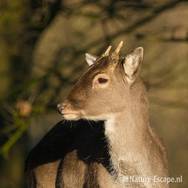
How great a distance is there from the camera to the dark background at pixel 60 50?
31.8 ft

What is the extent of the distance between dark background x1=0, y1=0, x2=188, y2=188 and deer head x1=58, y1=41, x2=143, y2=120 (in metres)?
1.70

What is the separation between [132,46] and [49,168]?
11.6ft

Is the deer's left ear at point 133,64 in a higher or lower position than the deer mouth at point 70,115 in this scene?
higher

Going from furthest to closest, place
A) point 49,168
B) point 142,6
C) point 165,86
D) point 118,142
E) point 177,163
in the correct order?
1. point 177,163
2. point 165,86
3. point 142,6
4. point 49,168
5. point 118,142

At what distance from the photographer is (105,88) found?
6.95 meters

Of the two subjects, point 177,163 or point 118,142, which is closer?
point 118,142

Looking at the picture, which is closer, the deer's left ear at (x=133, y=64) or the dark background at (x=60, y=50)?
the deer's left ear at (x=133, y=64)

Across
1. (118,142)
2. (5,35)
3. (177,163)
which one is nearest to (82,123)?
(118,142)

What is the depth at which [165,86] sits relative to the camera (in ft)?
35.6

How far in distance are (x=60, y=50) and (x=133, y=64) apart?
442cm

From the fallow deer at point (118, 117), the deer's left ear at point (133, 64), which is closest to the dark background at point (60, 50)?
the fallow deer at point (118, 117)

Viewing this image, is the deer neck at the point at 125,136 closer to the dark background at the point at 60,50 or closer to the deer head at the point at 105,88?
the deer head at the point at 105,88

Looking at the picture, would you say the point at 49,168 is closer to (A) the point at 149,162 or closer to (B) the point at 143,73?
(A) the point at 149,162

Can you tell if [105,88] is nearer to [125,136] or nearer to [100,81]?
[100,81]
